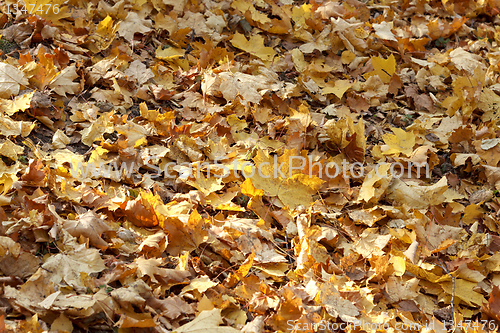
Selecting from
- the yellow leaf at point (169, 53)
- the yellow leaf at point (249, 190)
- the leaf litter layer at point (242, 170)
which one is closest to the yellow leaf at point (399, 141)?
the leaf litter layer at point (242, 170)

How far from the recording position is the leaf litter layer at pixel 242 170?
5.10 ft

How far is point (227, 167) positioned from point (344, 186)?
0.64 m

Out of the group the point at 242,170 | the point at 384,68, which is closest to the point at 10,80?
the point at 242,170

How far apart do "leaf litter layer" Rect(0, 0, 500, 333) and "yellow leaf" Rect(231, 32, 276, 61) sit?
0.05 feet

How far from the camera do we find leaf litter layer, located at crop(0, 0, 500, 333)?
1.55 m

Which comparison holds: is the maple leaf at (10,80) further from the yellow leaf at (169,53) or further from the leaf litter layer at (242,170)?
the yellow leaf at (169,53)

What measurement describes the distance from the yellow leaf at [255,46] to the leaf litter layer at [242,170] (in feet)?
0.05

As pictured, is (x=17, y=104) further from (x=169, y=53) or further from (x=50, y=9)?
(x=169, y=53)

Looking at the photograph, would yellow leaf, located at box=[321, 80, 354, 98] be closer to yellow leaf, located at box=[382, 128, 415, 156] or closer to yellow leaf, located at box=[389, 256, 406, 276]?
yellow leaf, located at box=[382, 128, 415, 156]

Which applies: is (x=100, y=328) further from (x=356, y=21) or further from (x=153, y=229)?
(x=356, y=21)

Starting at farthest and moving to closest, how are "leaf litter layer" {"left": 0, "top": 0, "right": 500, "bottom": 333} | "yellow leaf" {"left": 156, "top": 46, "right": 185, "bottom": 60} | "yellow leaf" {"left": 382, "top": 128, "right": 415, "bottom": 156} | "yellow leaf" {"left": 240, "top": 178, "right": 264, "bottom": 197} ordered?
"yellow leaf" {"left": 156, "top": 46, "right": 185, "bottom": 60} → "yellow leaf" {"left": 382, "top": 128, "right": 415, "bottom": 156} → "yellow leaf" {"left": 240, "top": 178, "right": 264, "bottom": 197} → "leaf litter layer" {"left": 0, "top": 0, "right": 500, "bottom": 333}

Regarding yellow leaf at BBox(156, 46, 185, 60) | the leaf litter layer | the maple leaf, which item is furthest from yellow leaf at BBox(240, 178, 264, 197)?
the maple leaf

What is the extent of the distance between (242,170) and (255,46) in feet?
3.75

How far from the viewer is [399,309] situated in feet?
5.72
